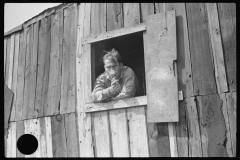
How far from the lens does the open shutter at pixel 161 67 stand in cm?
450

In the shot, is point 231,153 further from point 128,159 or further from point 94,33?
point 94,33

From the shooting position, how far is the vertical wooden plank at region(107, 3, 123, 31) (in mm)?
5293

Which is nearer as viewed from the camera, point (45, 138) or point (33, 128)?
point (45, 138)

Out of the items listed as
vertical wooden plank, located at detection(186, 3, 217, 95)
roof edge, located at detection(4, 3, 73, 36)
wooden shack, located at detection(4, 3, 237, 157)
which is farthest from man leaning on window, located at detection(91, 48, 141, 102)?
roof edge, located at detection(4, 3, 73, 36)

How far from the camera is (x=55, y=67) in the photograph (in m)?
5.97

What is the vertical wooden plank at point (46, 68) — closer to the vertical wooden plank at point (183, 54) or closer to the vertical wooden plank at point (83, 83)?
the vertical wooden plank at point (83, 83)

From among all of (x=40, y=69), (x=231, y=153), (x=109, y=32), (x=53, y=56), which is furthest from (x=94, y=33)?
(x=231, y=153)

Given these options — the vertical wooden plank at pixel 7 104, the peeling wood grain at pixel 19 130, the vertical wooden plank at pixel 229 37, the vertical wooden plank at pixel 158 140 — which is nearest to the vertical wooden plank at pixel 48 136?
the peeling wood grain at pixel 19 130

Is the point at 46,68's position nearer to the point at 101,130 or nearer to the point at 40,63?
the point at 40,63

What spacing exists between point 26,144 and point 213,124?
11.5 feet

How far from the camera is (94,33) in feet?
18.1

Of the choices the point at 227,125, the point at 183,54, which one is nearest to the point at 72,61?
the point at 183,54

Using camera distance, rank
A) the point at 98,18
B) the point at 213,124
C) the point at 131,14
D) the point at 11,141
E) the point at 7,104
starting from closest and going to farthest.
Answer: the point at 213,124 < the point at 131,14 < the point at 98,18 < the point at 11,141 < the point at 7,104

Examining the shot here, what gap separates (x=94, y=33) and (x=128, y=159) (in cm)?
208
